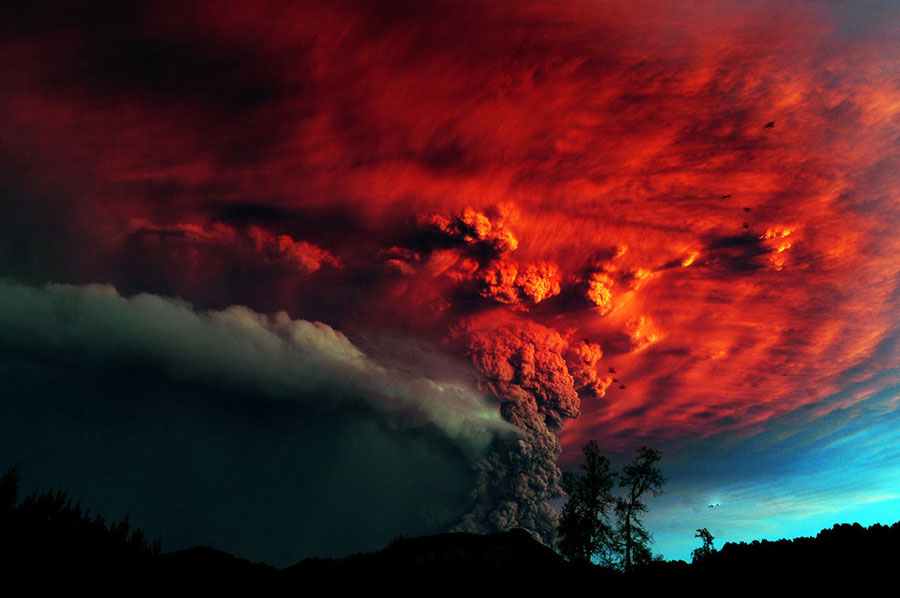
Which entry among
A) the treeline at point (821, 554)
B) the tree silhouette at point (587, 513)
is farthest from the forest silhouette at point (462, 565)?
the tree silhouette at point (587, 513)

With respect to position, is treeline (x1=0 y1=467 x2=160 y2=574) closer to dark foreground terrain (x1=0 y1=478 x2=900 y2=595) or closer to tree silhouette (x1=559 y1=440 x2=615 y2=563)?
dark foreground terrain (x1=0 y1=478 x2=900 y2=595)

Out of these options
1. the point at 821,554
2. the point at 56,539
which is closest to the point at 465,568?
the point at 821,554

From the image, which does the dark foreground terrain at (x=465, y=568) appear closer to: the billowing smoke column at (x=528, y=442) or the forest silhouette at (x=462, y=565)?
the forest silhouette at (x=462, y=565)

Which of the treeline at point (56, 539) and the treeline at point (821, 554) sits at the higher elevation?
the treeline at point (821, 554)

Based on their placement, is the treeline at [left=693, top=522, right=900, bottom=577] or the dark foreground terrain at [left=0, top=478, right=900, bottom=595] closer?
the treeline at [left=693, top=522, right=900, bottom=577]

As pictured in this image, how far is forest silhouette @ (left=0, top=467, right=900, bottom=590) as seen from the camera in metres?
23.8

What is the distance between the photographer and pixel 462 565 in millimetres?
28891

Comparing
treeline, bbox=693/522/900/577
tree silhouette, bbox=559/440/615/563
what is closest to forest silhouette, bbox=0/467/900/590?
treeline, bbox=693/522/900/577

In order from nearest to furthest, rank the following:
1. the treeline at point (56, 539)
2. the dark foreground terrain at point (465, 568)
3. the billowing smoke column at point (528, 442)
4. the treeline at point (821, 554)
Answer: the treeline at point (821, 554) → the dark foreground terrain at point (465, 568) → the treeline at point (56, 539) → the billowing smoke column at point (528, 442)

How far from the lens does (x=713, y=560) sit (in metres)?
28.0

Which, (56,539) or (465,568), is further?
(56,539)

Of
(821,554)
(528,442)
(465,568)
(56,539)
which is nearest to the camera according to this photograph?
(821,554)

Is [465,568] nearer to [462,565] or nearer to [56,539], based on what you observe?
[462,565]

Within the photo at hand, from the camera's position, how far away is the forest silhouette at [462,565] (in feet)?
78.2
